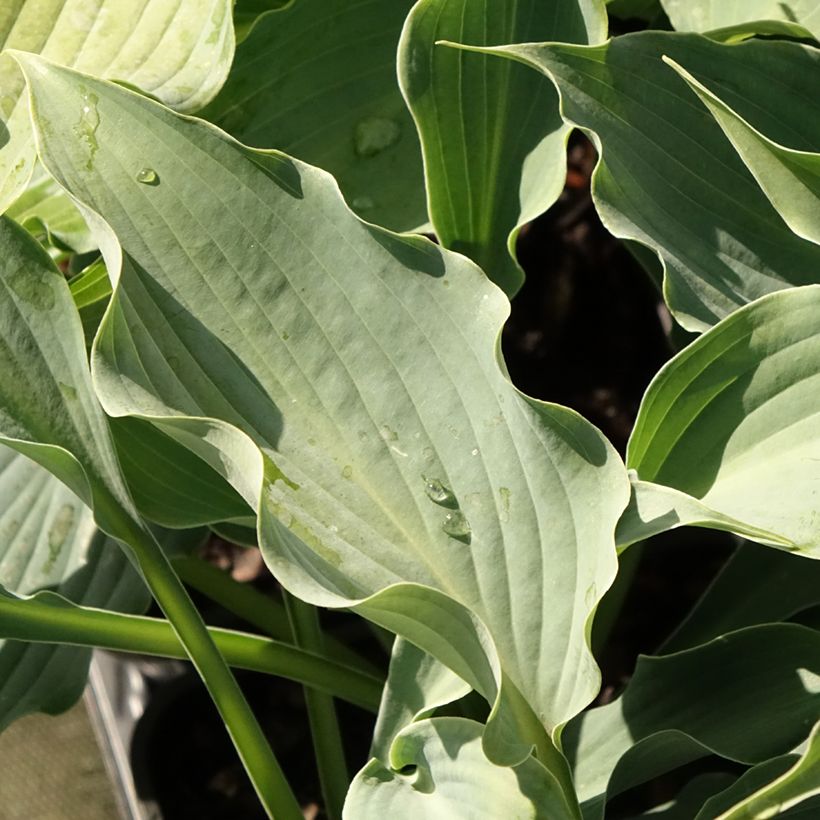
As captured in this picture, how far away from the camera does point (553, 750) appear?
434 millimetres

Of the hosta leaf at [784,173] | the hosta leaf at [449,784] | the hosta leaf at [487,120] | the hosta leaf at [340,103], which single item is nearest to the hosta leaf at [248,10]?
the hosta leaf at [340,103]

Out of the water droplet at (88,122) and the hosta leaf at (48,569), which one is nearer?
the water droplet at (88,122)

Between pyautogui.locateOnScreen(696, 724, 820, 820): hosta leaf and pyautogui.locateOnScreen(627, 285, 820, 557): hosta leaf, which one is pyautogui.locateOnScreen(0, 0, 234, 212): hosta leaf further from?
pyautogui.locateOnScreen(696, 724, 820, 820): hosta leaf

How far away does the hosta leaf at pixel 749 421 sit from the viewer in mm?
383

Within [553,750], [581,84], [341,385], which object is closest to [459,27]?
[581,84]

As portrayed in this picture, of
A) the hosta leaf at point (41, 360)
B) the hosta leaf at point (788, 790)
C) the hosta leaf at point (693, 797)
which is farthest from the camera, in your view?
the hosta leaf at point (693, 797)

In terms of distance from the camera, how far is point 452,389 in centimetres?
41

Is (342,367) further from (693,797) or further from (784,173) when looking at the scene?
(693,797)

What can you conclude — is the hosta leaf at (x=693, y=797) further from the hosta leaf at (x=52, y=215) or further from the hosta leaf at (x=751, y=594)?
the hosta leaf at (x=52, y=215)

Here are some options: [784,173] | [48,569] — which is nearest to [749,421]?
[784,173]

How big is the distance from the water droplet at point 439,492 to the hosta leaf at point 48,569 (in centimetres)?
24

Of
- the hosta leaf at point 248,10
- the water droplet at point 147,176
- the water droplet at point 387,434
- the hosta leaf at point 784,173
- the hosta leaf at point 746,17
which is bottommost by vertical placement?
the water droplet at point 387,434

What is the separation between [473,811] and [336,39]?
40cm

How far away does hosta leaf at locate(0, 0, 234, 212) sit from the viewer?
1.68 feet
